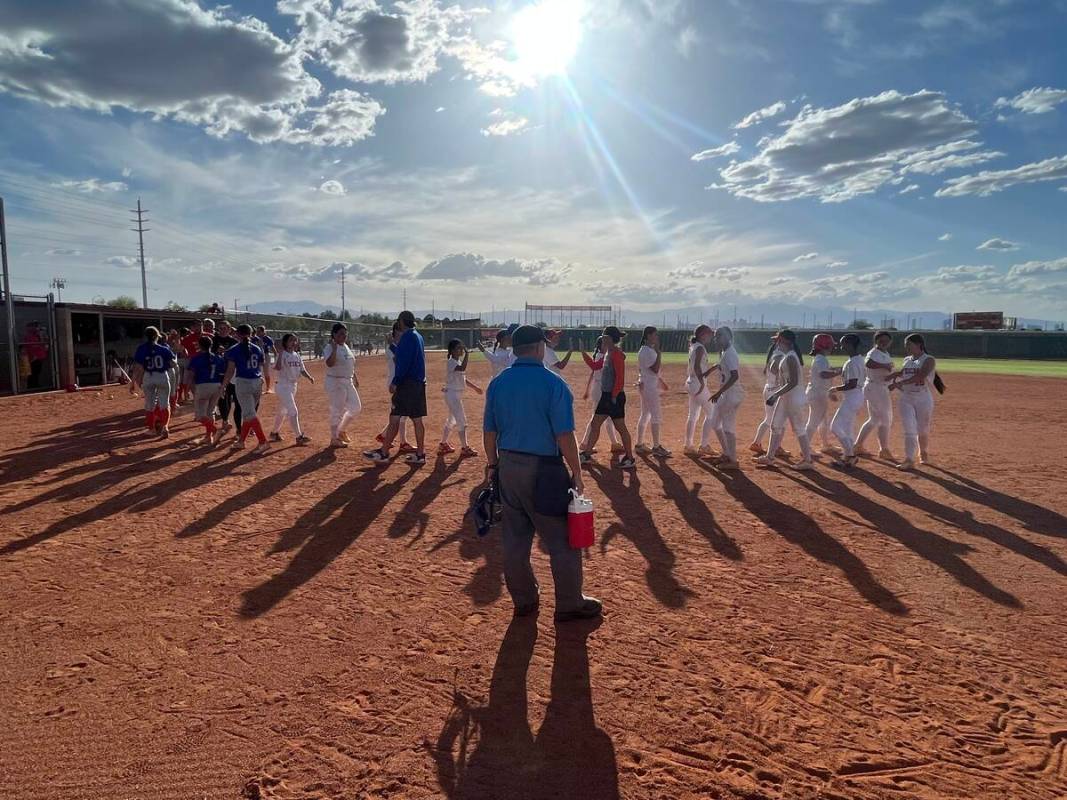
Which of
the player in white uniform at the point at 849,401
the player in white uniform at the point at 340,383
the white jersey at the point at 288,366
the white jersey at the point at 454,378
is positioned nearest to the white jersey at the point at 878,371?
the player in white uniform at the point at 849,401

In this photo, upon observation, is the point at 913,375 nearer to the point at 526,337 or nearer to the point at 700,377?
the point at 700,377

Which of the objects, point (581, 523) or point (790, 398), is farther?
point (790, 398)

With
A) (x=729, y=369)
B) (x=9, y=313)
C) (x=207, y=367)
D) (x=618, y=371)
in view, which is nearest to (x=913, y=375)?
(x=729, y=369)

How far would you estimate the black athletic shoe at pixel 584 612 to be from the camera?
4020 mm

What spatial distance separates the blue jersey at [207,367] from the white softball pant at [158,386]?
864mm

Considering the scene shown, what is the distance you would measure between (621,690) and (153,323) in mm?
25045

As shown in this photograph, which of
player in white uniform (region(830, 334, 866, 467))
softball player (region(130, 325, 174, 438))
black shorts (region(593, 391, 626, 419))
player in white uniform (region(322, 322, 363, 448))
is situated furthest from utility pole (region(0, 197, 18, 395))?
player in white uniform (region(830, 334, 866, 467))

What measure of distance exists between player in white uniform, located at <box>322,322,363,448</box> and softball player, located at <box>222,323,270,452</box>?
1065 millimetres

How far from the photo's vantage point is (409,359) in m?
7.98

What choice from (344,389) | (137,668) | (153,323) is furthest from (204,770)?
(153,323)

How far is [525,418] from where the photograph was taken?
3.79 metres

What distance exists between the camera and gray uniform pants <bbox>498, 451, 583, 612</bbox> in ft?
12.5

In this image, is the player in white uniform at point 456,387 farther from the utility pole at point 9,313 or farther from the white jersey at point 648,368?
the utility pole at point 9,313

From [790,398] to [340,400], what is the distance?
22.4ft
